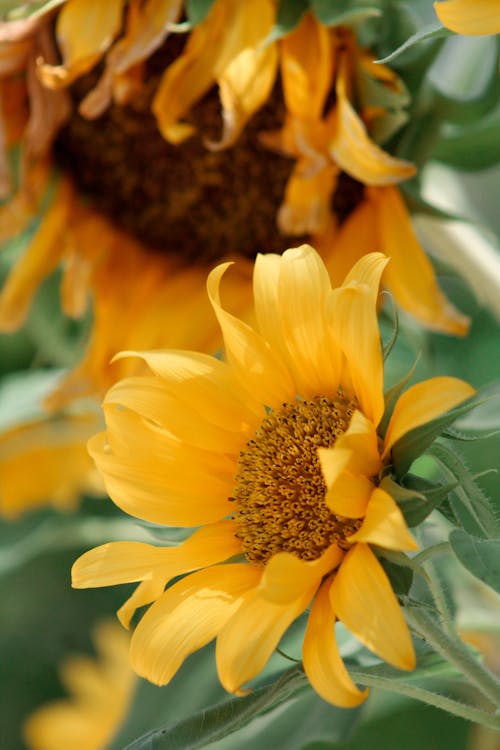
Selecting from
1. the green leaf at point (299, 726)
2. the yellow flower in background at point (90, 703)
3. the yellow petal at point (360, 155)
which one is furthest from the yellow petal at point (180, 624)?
the yellow flower in background at point (90, 703)

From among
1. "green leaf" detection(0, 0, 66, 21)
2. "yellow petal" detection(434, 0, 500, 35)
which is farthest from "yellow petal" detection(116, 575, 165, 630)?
"green leaf" detection(0, 0, 66, 21)

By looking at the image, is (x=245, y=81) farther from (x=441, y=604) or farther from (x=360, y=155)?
(x=441, y=604)

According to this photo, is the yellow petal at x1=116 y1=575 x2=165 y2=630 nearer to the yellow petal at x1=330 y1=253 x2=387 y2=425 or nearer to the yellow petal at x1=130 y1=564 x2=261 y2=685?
the yellow petal at x1=130 y1=564 x2=261 y2=685

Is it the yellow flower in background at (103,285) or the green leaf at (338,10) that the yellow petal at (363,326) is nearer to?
the green leaf at (338,10)

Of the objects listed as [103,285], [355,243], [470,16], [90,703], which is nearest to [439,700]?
[470,16]

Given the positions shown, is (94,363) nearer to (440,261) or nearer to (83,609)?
(440,261)

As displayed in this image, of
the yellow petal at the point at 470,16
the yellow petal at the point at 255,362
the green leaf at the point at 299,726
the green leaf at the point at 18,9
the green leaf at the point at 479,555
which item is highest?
the yellow petal at the point at 470,16
